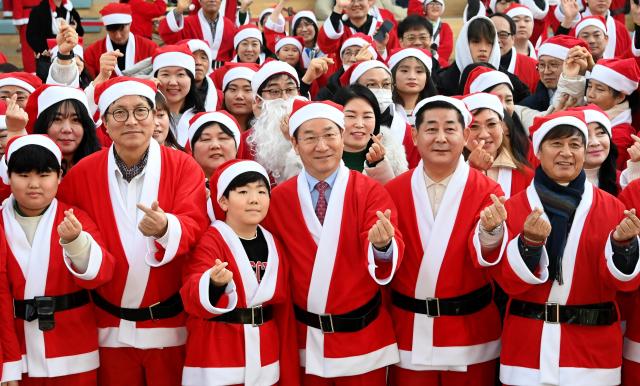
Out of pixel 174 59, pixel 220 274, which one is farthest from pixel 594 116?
pixel 174 59

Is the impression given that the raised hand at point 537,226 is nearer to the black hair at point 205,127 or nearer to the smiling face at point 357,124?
the smiling face at point 357,124

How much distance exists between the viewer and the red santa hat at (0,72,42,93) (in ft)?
20.5

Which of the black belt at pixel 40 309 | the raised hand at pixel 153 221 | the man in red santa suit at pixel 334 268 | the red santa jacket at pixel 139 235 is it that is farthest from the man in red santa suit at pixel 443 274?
the black belt at pixel 40 309

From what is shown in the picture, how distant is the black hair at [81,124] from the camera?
202 inches

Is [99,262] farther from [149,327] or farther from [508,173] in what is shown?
[508,173]

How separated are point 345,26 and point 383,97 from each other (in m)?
3.49

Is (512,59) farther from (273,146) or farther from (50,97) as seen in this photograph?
(50,97)

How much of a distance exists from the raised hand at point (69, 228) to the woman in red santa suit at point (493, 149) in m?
2.01

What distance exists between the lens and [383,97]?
20.1 feet

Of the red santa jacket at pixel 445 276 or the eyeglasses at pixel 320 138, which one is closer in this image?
the red santa jacket at pixel 445 276

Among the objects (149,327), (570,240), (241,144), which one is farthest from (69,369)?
(570,240)

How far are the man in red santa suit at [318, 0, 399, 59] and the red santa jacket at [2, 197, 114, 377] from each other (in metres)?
5.40

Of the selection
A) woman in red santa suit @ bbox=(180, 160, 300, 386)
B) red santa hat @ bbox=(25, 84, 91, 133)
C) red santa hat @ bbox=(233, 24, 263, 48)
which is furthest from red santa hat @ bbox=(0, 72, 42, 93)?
red santa hat @ bbox=(233, 24, 263, 48)

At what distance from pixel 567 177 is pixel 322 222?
113cm
